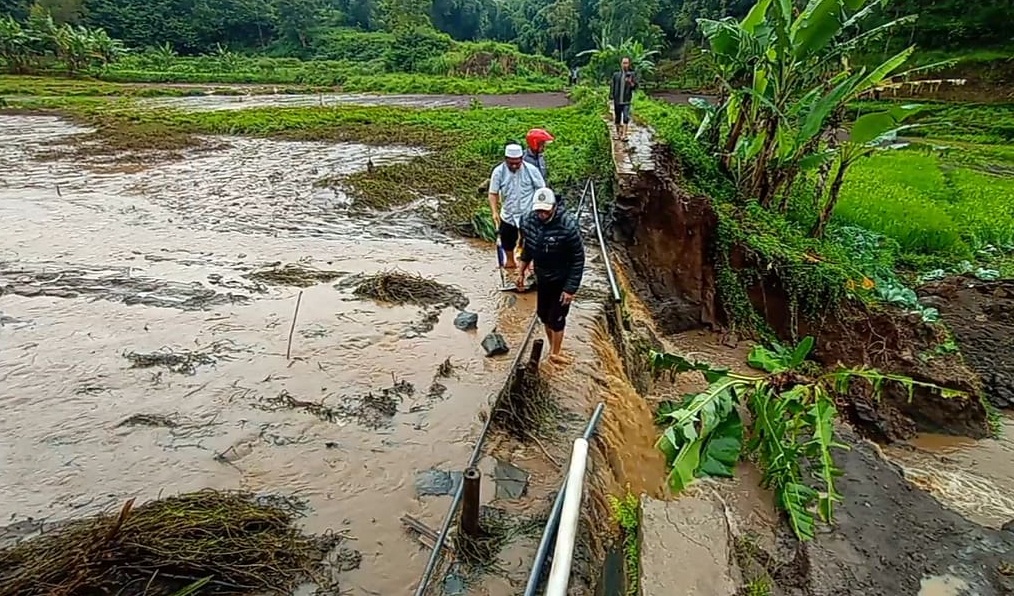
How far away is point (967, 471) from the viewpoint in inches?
273

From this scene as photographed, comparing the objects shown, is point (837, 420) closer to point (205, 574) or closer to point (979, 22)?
point (205, 574)

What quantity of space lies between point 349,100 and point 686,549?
33451 mm

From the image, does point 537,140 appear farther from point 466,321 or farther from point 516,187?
point 466,321

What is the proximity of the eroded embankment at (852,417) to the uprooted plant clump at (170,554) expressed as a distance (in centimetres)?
303

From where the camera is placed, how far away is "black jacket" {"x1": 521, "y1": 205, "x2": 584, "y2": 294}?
526 cm

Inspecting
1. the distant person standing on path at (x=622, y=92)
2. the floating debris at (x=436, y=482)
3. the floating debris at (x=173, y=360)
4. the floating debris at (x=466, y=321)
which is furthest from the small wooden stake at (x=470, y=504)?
the distant person standing on path at (x=622, y=92)

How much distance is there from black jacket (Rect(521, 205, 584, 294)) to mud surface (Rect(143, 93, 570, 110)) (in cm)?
2523

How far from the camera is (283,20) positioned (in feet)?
207

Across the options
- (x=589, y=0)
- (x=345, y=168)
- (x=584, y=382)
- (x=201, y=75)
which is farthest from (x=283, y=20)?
(x=584, y=382)

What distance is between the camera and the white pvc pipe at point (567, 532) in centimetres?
206

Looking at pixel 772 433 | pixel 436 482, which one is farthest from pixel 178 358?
pixel 772 433

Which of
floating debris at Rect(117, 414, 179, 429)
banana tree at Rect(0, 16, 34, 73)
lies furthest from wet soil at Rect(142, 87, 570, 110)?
floating debris at Rect(117, 414, 179, 429)

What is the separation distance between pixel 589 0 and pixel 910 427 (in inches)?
2247

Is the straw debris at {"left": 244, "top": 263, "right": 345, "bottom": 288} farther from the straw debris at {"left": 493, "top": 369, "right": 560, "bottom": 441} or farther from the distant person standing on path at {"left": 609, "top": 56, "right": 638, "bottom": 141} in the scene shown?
the distant person standing on path at {"left": 609, "top": 56, "right": 638, "bottom": 141}
